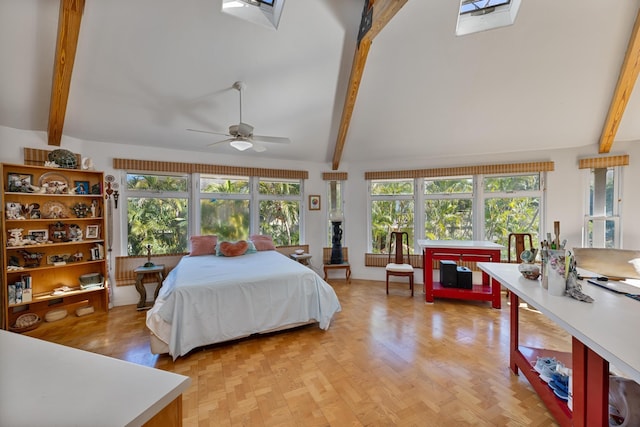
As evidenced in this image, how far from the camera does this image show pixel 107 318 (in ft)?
9.95

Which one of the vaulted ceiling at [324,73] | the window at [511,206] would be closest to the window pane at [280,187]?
the vaulted ceiling at [324,73]

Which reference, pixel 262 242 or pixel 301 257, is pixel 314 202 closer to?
pixel 301 257

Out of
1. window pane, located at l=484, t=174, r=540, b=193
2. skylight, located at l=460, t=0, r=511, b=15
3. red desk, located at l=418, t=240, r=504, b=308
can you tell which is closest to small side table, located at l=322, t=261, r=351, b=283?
red desk, located at l=418, t=240, r=504, b=308

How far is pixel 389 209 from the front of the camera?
470 centimetres

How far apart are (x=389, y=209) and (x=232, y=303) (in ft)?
11.0

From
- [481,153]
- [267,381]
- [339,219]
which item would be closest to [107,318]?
[267,381]

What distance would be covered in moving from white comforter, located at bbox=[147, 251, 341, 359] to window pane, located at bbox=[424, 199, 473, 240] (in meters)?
2.62

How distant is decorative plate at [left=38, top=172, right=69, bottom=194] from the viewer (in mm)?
2973

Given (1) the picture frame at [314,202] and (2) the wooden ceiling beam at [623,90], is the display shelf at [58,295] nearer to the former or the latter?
(1) the picture frame at [314,202]

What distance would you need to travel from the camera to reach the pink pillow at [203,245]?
12.1ft

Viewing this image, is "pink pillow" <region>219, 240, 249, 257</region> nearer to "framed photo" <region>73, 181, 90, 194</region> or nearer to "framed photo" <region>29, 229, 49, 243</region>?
"framed photo" <region>73, 181, 90, 194</region>

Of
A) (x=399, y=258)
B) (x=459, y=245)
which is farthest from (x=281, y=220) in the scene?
(x=459, y=245)

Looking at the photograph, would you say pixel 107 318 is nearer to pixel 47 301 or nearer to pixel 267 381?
pixel 47 301

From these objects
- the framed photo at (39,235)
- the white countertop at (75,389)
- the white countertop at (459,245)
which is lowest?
the white countertop at (459,245)
